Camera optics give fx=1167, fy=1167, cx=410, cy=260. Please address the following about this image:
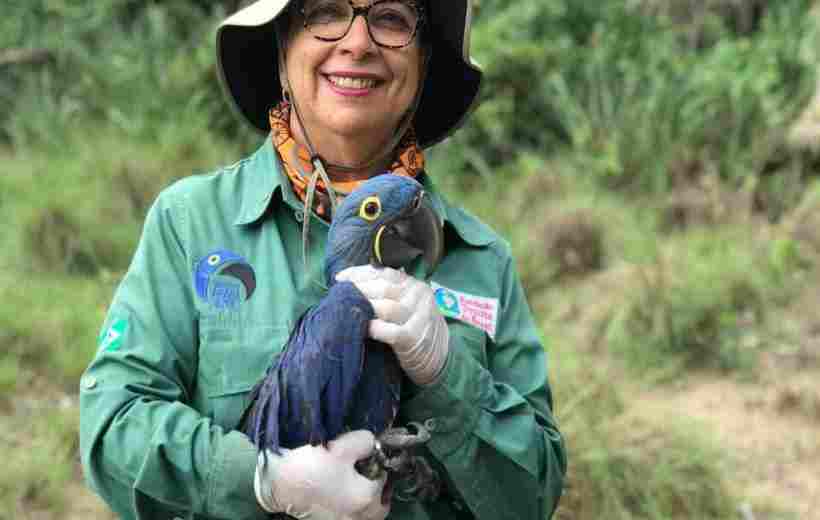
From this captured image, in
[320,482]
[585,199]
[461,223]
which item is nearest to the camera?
[320,482]

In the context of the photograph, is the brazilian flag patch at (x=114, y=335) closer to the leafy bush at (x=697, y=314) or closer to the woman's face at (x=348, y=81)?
the woman's face at (x=348, y=81)

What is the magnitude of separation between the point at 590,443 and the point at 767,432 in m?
1.11

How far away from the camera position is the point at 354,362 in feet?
7.95

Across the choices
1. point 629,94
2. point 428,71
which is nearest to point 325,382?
point 428,71

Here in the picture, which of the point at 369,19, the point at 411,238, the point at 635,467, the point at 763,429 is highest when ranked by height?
the point at 369,19

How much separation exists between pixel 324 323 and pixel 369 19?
759 millimetres

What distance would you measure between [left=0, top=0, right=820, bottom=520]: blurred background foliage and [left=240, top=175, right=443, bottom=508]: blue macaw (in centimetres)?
196

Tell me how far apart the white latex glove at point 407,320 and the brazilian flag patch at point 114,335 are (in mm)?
486

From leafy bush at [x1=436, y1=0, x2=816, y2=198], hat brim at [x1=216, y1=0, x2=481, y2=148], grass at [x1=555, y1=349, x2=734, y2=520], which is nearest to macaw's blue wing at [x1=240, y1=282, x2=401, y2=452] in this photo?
hat brim at [x1=216, y1=0, x2=481, y2=148]

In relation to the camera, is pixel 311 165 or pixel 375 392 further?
pixel 311 165

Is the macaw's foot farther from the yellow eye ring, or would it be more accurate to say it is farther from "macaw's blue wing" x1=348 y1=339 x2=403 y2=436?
the yellow eye ring

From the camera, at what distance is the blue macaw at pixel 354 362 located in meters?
2.41

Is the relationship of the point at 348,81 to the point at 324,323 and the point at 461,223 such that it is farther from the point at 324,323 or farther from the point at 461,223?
the point at 324,323

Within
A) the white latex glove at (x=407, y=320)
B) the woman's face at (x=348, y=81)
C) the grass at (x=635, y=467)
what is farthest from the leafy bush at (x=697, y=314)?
the white latex glove at (x=407, y=320)
